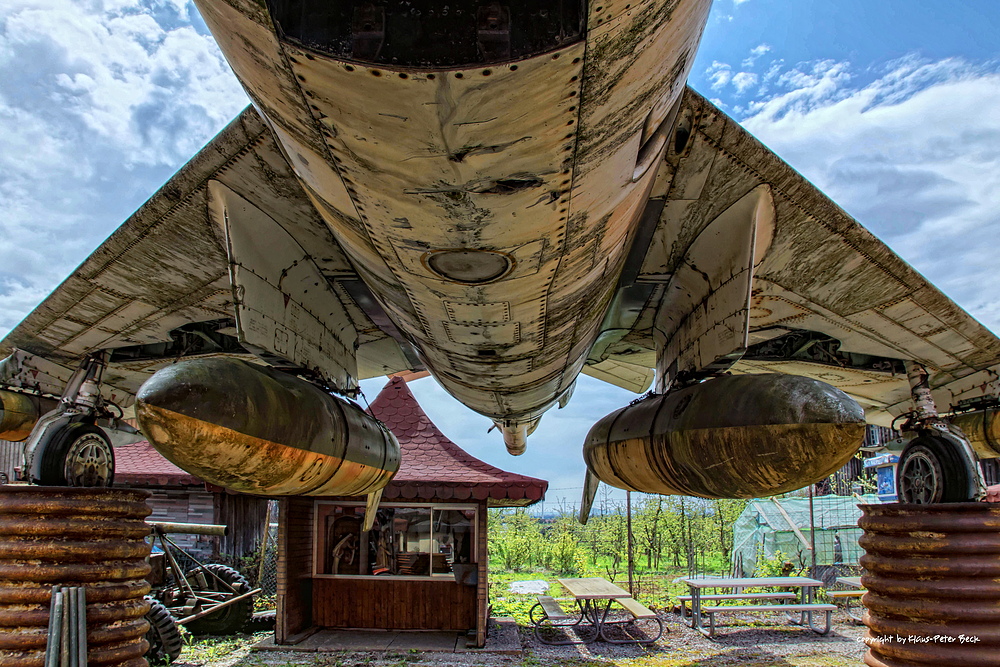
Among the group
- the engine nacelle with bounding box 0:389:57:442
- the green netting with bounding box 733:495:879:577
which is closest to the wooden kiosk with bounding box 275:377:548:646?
the engine nacelle with bounding box 0:389:57:442

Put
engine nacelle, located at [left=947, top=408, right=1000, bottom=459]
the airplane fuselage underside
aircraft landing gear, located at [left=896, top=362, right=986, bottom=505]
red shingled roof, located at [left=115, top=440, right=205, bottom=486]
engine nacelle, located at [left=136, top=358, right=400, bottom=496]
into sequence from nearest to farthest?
the airplane fuselage underside, engine nacelle, located at [left=136, top=358, right=400, bottom=496], aircraft landing gear, located at [left=896, top=362, right=986, bottom=505], engine nacelle, located at [left=947, top=408, right=1000, bottom=459], red shingled roof, located at [left=115, top=440, right=205, bottom=486]

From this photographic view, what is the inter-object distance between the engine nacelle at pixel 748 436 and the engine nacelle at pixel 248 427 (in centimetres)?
200

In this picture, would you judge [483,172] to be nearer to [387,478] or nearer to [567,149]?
[567,149]

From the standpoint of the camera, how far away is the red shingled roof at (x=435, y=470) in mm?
10484

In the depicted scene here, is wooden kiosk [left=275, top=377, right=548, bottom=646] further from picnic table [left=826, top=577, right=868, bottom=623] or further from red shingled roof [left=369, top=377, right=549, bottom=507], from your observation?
picnic table [left=826, top=577, right=868, bottom=623]

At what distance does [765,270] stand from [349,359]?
3.19 meters

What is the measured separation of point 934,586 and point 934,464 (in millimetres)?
973

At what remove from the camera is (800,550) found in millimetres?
18234

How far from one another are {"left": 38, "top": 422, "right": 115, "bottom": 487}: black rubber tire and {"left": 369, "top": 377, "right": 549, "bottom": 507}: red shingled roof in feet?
18.9

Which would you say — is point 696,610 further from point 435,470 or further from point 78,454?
point 78,454

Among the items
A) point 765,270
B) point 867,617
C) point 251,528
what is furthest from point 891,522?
point 251,528

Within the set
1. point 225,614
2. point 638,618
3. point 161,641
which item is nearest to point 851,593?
point 638,618

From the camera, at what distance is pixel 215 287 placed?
182 inches

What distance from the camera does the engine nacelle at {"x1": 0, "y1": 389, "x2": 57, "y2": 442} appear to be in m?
4.84
